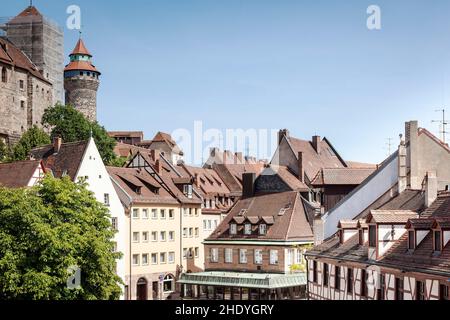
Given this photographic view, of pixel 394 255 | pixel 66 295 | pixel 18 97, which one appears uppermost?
pixel 18 97

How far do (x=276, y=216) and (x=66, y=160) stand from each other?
49.7 feet

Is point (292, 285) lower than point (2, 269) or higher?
lower

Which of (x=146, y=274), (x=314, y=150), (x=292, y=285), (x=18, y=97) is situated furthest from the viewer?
(x=18, y=97)

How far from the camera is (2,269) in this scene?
98.3 ft

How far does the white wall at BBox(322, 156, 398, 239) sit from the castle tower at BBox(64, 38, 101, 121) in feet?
219

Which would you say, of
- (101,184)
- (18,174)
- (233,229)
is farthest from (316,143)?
(18,174)

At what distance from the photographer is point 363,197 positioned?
32.3m

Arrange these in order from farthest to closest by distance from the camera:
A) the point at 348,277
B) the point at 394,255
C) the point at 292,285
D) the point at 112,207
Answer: the point at 112,207, the point at 292,285, the point at 348,277, the point at 394,255

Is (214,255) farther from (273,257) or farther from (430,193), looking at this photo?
(430,193)

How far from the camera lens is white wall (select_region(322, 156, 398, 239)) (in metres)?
31.5

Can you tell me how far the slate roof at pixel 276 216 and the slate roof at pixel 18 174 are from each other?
14784mm
